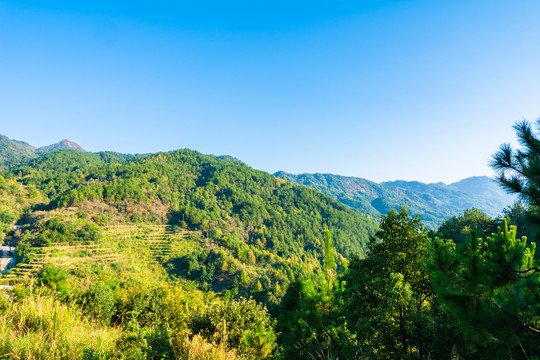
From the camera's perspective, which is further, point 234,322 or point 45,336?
point 234,322

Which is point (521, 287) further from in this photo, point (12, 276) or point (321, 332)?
point (12, 276)

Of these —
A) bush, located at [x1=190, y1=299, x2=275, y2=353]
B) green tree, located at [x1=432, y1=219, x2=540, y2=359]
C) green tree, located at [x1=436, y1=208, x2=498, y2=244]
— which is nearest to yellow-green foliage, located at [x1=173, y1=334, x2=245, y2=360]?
bush, located at [x1=190, y1=299, x2=275, y2=353]

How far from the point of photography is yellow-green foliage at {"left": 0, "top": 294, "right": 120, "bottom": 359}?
282 centimetres

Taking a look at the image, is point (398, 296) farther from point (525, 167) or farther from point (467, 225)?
point (467, 225)

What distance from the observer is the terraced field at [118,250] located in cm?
4981

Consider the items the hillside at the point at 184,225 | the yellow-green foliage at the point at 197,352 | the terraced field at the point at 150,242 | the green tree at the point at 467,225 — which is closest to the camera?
the yellow-green foliage at the point at 197,352

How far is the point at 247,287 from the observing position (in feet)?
220

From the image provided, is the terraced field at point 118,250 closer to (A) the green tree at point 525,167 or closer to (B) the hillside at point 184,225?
(B) the hillside at point 184,225

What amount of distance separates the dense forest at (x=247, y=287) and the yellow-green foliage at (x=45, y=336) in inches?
0.8

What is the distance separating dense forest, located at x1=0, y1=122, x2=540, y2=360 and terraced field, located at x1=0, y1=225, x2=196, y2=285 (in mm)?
442

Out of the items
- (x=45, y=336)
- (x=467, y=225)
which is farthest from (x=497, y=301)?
(x=467, y=225)

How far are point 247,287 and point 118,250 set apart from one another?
1593 inches

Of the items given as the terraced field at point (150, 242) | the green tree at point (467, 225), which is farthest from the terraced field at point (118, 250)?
the green tree at point (467, 225)

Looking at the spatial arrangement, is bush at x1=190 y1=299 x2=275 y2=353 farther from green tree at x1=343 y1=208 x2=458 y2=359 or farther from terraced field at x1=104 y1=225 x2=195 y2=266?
terraced field at x1=104 y1=225 x2=195 y2=266
